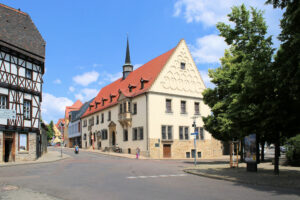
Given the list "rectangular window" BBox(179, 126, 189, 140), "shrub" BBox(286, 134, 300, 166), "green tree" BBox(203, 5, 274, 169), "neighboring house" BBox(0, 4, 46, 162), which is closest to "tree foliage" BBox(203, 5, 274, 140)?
"green tree" BBox(203, 5, 274, 169)

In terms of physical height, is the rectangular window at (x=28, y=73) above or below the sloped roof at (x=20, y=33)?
below

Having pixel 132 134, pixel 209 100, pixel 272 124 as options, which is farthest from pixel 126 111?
pixel 272 124

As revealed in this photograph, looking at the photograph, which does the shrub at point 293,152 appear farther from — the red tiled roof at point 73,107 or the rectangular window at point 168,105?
the red tiled roof at point 73,107

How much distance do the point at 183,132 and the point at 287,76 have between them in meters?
29.3

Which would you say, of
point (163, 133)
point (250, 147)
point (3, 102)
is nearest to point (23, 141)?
point (3, 102)

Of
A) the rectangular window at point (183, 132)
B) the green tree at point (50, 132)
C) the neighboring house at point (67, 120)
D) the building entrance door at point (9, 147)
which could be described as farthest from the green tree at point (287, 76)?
the green tree at point (50, 132)

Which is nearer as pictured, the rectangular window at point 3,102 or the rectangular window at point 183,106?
the rectangular window at point 3,102

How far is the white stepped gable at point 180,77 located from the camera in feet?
130

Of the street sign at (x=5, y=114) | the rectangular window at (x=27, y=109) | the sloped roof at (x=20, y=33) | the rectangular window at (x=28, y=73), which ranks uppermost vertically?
the sloped roof at (x=20, y=33)

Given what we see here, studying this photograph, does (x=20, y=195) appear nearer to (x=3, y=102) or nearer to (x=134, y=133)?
(x=3, y=102)

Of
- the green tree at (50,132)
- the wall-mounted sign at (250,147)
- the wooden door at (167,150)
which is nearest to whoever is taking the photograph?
the wall-mounted sign at (250,147)

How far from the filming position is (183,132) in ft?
133

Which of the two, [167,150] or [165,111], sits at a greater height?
[165,111]

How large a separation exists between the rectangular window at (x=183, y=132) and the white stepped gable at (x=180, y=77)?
4.68m
